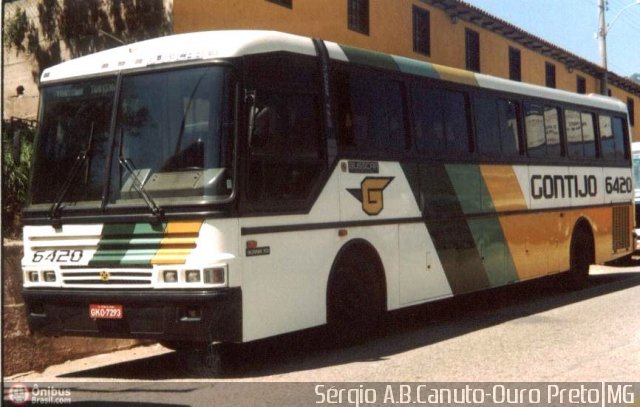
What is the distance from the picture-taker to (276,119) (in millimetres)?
8047

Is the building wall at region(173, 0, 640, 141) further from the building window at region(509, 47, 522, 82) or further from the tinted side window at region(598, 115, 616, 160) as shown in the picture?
the tinted side window at region(598, 115, 616, 160)

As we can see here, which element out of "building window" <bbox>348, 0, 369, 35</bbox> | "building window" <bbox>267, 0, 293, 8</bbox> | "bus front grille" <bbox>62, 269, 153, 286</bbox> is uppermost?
"building window" <bbox>348, 0, 369, 35</bbox>

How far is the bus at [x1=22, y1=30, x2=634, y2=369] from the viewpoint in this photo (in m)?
7.50

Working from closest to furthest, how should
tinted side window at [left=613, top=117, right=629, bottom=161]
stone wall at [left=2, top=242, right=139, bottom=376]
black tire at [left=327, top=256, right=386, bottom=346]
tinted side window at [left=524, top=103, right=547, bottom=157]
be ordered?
stone wall at [left=2, top=242, right=139, bottom=376]
black tire at [left=327, top=256, right=386, bottom=346]
tinted side window at [left=524, top=103, right=547, bottom=157]
tinted side window at [left=613, top=117, right=629, bottom=161]

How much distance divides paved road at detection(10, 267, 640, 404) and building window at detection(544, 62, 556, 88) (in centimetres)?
2174

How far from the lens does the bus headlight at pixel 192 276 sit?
7.37 metres

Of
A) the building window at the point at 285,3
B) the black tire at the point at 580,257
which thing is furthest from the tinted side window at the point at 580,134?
the building window at the point at 285,3

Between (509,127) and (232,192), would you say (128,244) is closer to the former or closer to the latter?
(232,192)

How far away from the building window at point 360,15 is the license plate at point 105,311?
13.6 meters

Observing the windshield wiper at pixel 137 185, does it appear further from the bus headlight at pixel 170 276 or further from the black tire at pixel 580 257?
the black tire at pixel 580 257

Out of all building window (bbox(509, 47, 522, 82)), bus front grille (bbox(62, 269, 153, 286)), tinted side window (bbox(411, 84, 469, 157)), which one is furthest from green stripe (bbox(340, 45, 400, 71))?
building window (bbox(509, 47, 522, 82))

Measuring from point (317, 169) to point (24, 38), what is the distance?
9815 millimetres

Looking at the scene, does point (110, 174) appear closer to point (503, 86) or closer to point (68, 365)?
point (68, 365)

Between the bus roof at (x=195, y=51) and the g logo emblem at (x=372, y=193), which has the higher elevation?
the bus roof at (x=195, y=51)
